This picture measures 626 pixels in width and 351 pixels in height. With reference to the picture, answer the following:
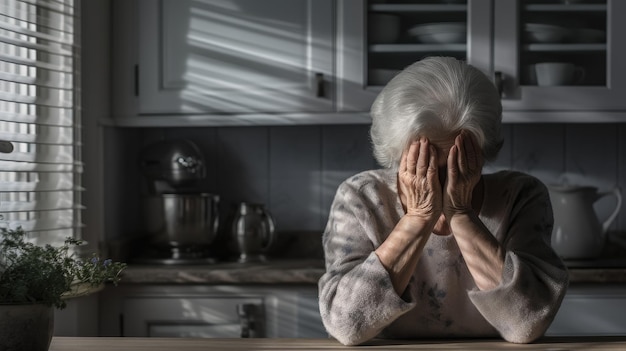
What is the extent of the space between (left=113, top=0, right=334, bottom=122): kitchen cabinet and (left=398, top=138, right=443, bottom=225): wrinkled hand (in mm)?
1223

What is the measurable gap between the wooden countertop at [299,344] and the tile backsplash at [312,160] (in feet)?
5.31

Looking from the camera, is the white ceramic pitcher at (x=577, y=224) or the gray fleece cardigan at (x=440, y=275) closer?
the gray fleece cardigan at (x=440, y=275)

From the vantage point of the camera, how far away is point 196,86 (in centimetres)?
291

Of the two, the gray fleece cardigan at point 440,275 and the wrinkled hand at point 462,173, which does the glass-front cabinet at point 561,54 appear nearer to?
the gray fleece cardigan at point 440,275

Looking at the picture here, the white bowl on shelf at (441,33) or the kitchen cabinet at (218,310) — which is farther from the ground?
the white bowl on shelf at (441,33)

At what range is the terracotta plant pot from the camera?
1.25m

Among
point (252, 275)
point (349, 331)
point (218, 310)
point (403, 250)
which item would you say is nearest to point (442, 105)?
point (403, 250)

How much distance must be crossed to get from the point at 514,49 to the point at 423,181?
1.32 meters

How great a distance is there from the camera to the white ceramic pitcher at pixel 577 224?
2793mm

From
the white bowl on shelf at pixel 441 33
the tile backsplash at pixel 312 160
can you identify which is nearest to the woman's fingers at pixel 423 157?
the white bowl on shelf at pixel 441 33

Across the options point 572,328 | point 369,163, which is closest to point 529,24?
point 369,163

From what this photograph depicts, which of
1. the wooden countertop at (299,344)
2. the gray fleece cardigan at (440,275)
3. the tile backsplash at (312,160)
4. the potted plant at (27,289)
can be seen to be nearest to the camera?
the potted plant at (27,289)

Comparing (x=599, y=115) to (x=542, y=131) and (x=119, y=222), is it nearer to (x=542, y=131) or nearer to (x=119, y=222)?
(x=542, y=131)

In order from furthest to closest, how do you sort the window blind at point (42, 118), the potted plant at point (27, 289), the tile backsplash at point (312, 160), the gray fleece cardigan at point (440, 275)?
the tile backsplash at point (312, 160) → the window blind at point (42, 118) → the gray fleece cardigan at point (440, 275) → the potted plant at point (27, 289)
